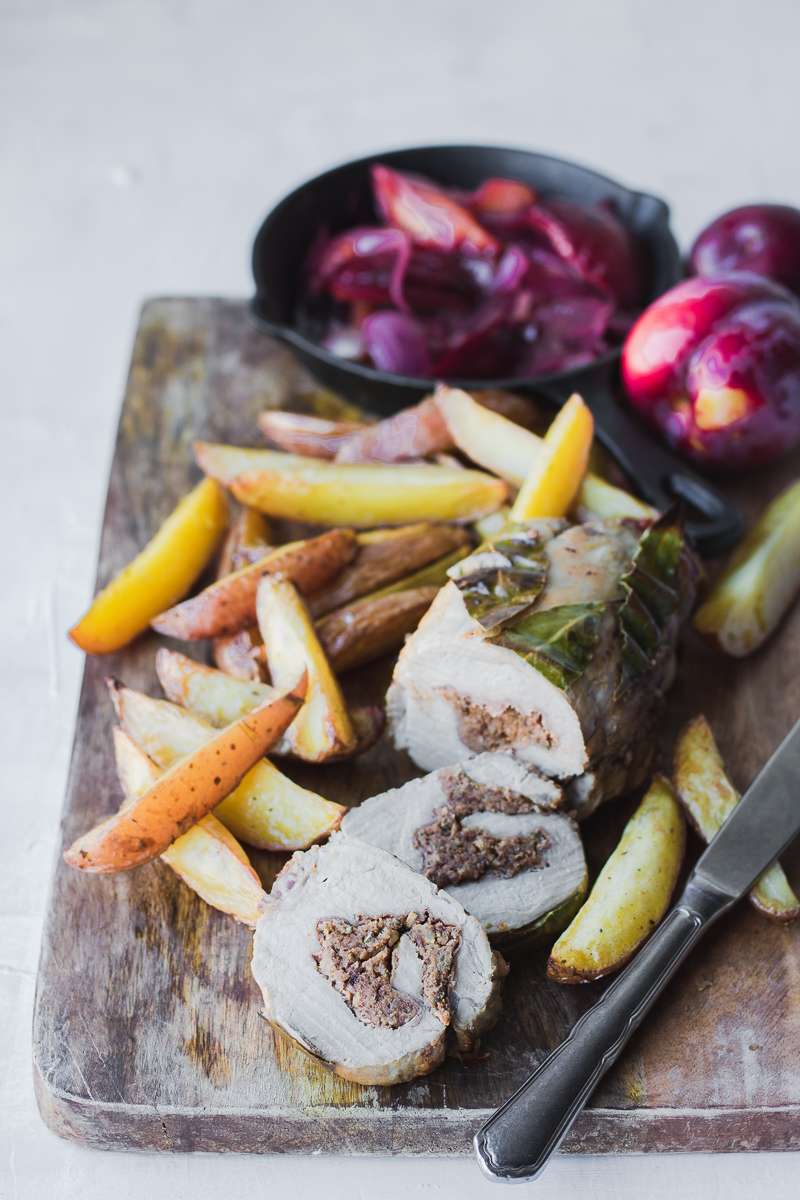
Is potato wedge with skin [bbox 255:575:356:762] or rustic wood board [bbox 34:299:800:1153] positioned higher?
potato wedge with skin [bbox 255:575:356:762]

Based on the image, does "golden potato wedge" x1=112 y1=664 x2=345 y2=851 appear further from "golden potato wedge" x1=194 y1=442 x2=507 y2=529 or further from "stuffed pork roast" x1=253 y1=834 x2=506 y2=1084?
"golden potato wedge" x1=194 y1=442 x2=507 y2=529

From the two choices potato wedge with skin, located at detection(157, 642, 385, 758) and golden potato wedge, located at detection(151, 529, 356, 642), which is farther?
golden potato wedge, located at detection(151, 529, 356, 642)

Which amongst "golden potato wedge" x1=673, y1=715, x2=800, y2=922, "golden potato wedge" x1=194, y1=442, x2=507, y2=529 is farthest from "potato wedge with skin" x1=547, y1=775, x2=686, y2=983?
"golden potato wedge" x1=194, y1=442, x2=507, y2=529

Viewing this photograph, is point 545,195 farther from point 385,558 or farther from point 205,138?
point 205,138

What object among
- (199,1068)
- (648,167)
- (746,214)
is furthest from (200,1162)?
(648,167)

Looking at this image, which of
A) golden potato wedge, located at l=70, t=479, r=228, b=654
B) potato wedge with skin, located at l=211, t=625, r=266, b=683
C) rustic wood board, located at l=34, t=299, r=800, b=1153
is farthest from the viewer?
golden potato wedge, located at l=70, t=479, r=228, b=654

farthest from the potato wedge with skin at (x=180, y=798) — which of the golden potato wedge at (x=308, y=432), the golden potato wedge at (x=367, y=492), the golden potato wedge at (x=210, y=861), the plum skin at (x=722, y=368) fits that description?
the plum skin at (x=722, y=368)

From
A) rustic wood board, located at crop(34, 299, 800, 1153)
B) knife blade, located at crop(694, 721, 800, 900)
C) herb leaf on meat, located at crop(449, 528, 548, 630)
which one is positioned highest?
herb leaf on meat, located at crop(449, 528, 548, 630)
